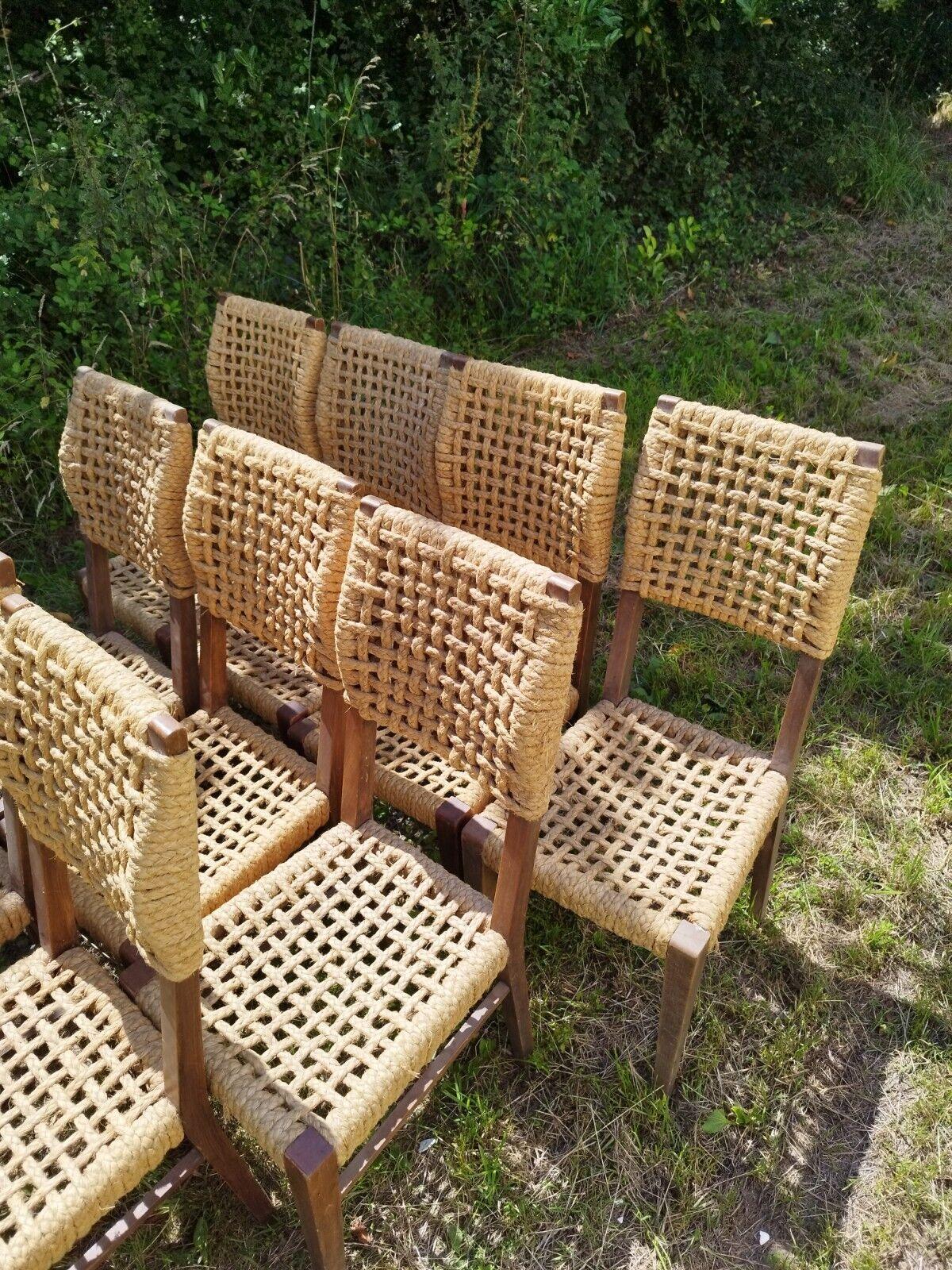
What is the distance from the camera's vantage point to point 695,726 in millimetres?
2211

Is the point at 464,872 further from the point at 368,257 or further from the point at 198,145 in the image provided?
the point at 198,145

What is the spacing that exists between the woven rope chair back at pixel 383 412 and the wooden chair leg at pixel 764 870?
1.08 metres

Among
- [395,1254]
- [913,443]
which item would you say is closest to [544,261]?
[913,443]

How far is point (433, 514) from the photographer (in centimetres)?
238

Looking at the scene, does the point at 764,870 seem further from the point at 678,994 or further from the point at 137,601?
the point at 137,601

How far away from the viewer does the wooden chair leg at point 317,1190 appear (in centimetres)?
138

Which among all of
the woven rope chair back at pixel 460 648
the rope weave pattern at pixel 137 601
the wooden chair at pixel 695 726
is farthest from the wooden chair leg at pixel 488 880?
the rope weave pattern at pixel 137 601

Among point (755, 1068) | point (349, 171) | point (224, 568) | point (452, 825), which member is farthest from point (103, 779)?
point (349, 171)

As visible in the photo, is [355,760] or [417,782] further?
[417,782]

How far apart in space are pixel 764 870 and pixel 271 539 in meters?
1.35

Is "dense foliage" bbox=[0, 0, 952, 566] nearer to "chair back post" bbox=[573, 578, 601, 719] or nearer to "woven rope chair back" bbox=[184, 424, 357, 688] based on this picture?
"woven rope chair back" bbox=[184, 424, 357, 688]

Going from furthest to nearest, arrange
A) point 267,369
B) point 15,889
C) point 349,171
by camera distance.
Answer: point 349,171, point 267,369, point 15,889

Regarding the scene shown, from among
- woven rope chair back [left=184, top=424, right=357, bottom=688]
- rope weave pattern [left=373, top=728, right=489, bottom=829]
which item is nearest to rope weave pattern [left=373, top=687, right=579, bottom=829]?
rope weave pattern [left=373, top=728, right=489, bottom=829]

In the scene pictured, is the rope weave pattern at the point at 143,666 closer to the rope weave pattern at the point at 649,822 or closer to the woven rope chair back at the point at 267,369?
the woven rope chair back at the point at 267,369
